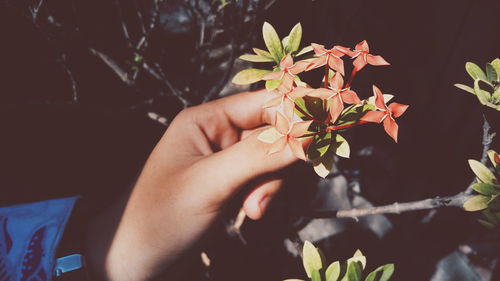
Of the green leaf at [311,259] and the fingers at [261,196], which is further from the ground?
the green leaf at [311,259]

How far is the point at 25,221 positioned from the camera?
1782 mm

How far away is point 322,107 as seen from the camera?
3.25 ft

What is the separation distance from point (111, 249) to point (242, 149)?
949mm

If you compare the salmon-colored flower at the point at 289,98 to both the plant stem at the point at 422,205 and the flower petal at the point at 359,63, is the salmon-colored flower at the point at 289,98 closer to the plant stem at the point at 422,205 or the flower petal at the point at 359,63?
the flower petal at the point at 359,63

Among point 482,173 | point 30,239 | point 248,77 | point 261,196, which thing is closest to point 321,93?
point 248,77

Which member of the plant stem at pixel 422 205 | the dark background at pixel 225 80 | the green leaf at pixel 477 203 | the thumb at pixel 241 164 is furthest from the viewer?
the dark background at pixel 225 80

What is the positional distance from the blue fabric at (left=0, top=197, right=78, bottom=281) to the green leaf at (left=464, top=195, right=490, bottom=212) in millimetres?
1829

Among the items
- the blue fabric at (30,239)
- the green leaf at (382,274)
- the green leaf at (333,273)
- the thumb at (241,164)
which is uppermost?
the thumb at (241,164)

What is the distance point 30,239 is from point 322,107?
172cm

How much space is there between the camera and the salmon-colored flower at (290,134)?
831 millimetres

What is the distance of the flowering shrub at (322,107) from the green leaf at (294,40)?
7 cm

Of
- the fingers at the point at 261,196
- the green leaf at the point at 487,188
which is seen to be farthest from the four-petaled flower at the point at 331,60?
the fingers at the point at 261,196

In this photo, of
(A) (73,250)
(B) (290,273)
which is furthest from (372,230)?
(A) (73,250)

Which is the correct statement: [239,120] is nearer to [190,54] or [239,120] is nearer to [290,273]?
[290,273]
